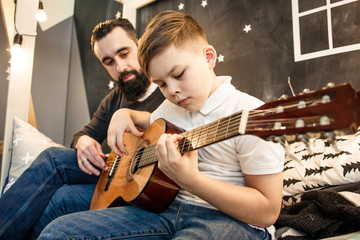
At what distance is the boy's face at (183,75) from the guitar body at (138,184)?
145mm

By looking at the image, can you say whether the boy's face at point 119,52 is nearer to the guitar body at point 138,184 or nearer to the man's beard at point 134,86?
the man's beard at point 134,86

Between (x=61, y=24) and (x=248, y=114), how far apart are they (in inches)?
106

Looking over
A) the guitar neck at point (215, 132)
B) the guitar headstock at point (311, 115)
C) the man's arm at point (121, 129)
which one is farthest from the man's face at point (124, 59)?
the guitar headstock at point (311, 115)

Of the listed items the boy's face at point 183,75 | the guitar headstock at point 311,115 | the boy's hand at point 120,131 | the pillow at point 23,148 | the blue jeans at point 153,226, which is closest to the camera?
the guitar headstock at point 311,115

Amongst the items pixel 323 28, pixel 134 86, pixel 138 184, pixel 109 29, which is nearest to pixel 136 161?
pixel 138 184

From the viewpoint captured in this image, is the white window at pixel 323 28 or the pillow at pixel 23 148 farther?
the pillow at pixel 23 148

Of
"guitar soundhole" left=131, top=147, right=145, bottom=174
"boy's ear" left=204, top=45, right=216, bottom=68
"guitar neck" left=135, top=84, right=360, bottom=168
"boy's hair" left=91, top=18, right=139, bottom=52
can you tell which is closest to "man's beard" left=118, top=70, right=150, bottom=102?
"boy's hair" left=91, top=18, right=139, bottom=52

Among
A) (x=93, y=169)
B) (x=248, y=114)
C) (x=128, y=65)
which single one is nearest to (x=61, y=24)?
(x=128, y=65)

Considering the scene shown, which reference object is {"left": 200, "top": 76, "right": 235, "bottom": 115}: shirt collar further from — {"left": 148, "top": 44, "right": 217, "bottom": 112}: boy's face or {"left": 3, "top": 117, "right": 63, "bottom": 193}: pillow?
{"left": 3, "top": 117, "right": 63, "bottom": 193}: pillow

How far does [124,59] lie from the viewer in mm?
1613

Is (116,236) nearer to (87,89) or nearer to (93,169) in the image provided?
(93,169)

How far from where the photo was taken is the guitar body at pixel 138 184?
893 mm

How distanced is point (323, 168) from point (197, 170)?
20.2 inches

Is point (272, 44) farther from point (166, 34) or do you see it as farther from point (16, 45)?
point (16, 45)
